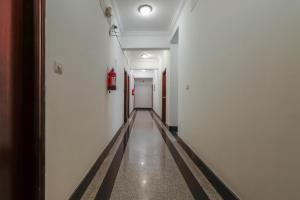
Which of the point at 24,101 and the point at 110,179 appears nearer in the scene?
the point at 24,101

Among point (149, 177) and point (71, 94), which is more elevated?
point (71, 94)

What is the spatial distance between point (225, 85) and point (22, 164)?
188 centimetres

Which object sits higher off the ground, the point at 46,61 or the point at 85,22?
the point at 85,22

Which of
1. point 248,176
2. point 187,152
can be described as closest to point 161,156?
point 187,152

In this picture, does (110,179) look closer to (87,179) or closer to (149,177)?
(87,179)

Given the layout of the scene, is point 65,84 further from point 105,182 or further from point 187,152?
point 187,152

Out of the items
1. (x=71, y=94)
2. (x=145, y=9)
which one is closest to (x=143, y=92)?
(x=145, y=9)

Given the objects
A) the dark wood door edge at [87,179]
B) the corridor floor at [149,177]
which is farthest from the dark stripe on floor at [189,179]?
the dark wood door edge at [87,179]

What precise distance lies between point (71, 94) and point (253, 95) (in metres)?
1.57

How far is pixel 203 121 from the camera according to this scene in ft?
8.23

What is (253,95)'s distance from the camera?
1369 mm

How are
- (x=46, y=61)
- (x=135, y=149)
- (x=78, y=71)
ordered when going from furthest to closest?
1. (x=135, y=149)
2. (x=78, y=71)
3. (x=46, y=61)

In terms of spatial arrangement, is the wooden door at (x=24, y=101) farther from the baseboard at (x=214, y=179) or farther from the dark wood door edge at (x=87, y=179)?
the baseboard at (x=214, y=179)

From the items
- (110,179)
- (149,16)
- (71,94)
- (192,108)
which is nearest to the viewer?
(71,94)
